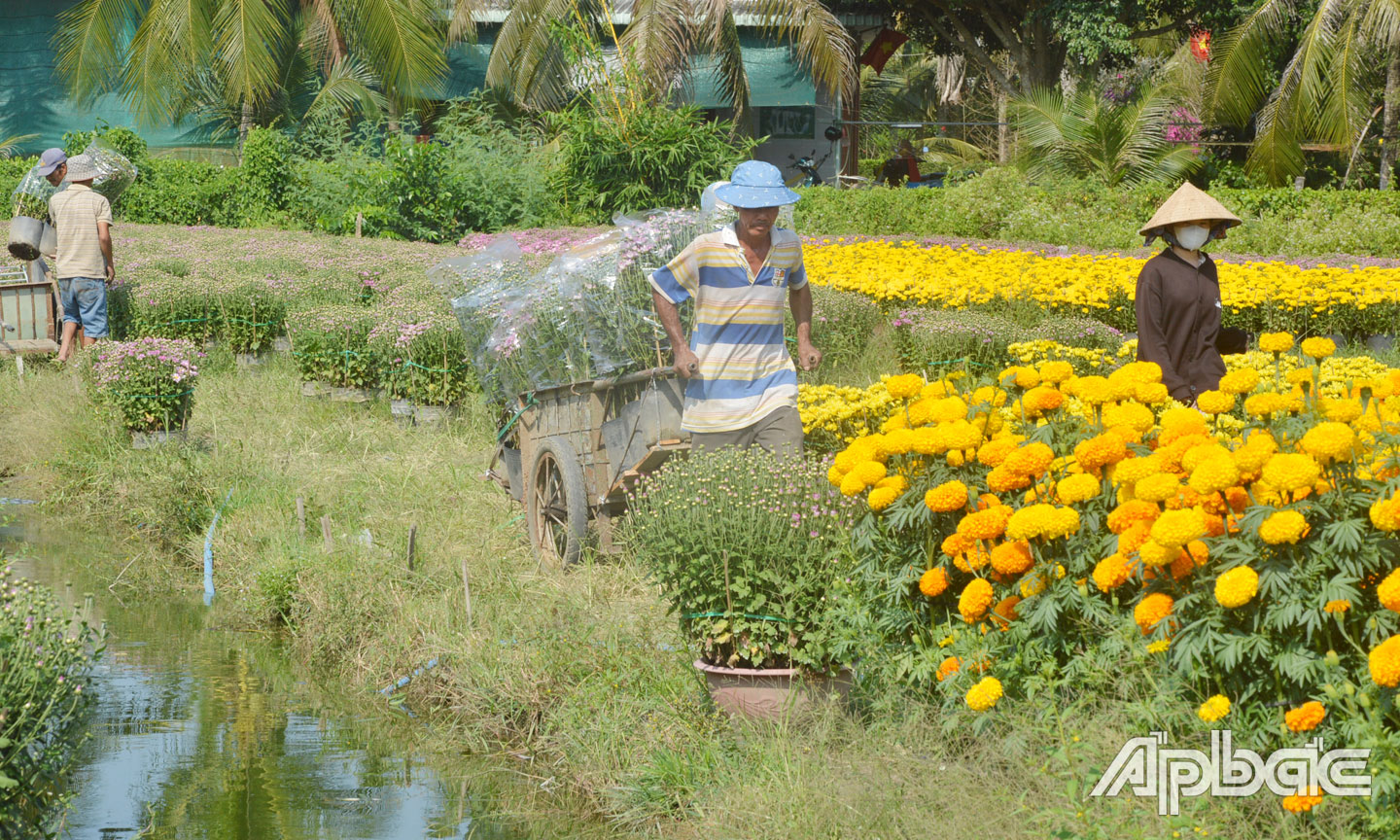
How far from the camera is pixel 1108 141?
21281 mm

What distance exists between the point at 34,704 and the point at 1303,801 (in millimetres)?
2988

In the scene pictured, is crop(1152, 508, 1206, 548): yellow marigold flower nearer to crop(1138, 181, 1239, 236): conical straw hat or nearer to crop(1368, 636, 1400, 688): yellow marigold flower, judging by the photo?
crop(1368, 636, 1400, 688): yellow marigold flower

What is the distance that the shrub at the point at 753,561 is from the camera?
469cm

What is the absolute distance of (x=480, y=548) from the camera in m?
7.43

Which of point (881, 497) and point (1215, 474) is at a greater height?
point (1215, 474)

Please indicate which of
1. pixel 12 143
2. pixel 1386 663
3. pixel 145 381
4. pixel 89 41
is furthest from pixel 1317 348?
pixel 12 143

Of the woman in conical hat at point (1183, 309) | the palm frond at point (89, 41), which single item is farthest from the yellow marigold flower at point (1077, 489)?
the palm frond at point (89, 41)

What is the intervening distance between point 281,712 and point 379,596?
0.74 meters

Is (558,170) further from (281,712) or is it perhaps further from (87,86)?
(281,712)

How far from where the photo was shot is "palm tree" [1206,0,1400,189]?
20.6 metres

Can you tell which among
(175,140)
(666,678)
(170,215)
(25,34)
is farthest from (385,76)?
(666,678)

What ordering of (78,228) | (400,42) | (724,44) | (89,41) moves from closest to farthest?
(78,228), (400,42), (724,44), (89,41)

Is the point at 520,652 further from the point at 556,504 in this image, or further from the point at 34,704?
the point at 34,704

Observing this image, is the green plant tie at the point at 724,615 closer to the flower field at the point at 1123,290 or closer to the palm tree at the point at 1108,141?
the flower field at the point at 1123,290
